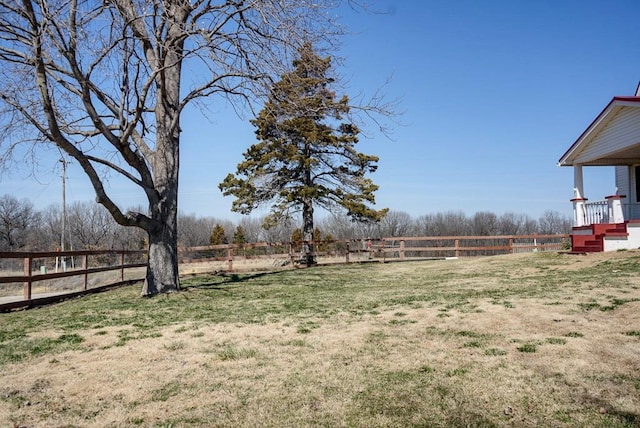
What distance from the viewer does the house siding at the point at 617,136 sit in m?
13.3

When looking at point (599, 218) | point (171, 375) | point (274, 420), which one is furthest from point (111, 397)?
point (599, 218)

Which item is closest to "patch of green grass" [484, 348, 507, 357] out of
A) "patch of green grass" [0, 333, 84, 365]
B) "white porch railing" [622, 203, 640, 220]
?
"patch of green grass" [0, 333, 84, 365]

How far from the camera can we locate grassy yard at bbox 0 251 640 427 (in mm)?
3383

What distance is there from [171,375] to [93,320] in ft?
12.5

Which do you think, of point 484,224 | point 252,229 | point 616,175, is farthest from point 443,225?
point 616,175

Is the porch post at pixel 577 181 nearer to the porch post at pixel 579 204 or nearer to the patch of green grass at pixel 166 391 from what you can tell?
the porch post at pixel 579 204

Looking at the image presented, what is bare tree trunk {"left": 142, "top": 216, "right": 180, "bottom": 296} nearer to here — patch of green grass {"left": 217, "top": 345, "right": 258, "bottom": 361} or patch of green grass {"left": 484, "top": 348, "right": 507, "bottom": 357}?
patch of green grass {"left": 217, "top": 345, "right": 258, "bottom": 361}

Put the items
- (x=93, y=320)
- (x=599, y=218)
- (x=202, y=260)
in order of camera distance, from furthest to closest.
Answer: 1. (x=202, y=260)
2. (x=599, y=218)
3. (x=93, y=320)

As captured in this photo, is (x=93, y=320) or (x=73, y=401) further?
(x=93, y=320)

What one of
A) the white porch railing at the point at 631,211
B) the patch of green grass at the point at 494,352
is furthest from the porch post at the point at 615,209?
the patch of green grass at the point at 494,352

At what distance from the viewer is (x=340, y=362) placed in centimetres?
460

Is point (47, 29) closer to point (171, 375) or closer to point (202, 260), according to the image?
point (171, 375)

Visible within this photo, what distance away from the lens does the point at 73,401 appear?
12.5 feet

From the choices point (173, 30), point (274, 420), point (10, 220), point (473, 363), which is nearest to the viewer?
point (274, 420)
